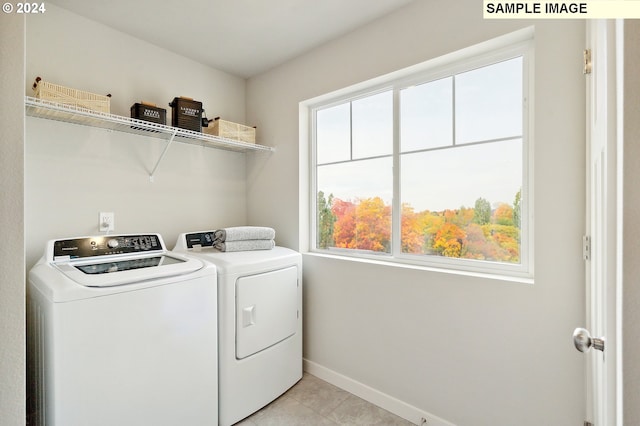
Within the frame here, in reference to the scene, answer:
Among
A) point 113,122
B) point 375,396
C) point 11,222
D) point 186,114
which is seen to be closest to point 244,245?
point 186,114

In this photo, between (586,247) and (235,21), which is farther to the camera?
(235,21)

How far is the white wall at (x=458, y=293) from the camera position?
4.34 ft

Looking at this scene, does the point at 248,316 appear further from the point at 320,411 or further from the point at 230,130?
the point at 230,130

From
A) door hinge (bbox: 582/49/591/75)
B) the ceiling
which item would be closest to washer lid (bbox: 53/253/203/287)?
the ceiling

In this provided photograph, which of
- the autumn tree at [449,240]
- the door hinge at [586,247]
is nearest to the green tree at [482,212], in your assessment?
the autumn tree at [449,240]

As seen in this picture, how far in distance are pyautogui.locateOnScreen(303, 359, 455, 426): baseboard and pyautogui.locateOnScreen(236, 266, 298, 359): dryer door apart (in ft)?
1.37

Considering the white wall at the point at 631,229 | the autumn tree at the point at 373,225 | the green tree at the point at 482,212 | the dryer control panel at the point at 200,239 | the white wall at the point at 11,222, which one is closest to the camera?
the white wall at the point at 631,229

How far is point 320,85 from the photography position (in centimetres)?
227

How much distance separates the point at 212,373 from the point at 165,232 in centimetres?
115

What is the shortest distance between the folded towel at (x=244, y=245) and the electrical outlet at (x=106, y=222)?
0.69 meters

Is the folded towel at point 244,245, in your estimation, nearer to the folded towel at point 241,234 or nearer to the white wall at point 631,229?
the folded towel at point 241,234

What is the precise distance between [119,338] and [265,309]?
824mm

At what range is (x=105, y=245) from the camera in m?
1.81

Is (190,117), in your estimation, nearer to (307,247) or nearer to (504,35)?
(307,247)
